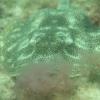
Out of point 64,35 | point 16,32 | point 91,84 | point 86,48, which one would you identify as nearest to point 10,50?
point 16,32

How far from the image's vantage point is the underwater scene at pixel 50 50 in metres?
3.57

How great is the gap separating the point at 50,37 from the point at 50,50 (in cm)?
25

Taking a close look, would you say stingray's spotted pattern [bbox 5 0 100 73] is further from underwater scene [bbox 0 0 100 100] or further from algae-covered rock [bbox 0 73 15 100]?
algae-covered rock [bbox 0 73 15 100]

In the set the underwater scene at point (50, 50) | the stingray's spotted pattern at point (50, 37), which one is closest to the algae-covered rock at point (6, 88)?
the underwater scene at point (50, 50)

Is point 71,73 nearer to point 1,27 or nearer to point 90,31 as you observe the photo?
point 90,31

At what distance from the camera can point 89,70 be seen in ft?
12.8

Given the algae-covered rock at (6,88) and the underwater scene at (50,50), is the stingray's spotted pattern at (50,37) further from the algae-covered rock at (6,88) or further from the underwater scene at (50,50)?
the algae-covered rock at (6,88)

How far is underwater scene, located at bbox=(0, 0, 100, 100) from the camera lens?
11.7ft

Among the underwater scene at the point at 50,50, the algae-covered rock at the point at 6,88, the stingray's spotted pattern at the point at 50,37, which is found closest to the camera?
the underwater scene at the point at 50,50

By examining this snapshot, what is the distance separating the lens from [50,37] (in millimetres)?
4215

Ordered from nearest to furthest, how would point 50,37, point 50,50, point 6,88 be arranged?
point 6,88 → point 50,50 → point 50,37

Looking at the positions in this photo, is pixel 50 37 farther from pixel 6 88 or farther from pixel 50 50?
pixel 6 88

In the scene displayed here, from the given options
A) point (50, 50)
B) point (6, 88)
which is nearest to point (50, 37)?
point (50, 50)

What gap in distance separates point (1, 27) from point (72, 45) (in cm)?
164
